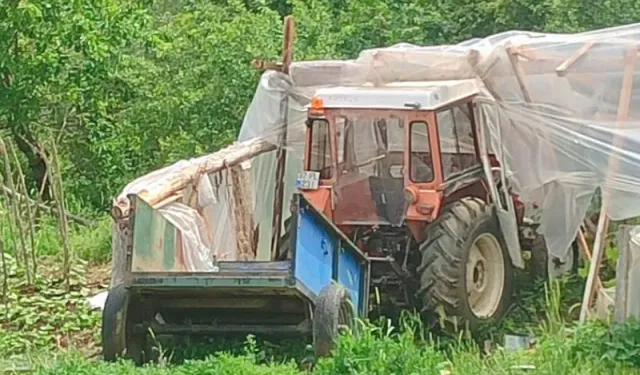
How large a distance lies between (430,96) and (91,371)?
344 centimetres

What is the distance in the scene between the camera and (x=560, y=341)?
7.18 metres

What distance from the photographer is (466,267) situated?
852 centimetres

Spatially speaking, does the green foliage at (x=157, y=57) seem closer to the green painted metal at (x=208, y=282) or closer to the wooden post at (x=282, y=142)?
the wooden post at (x=282, y=142)

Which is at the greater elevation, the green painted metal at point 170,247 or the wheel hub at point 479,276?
the green painted metal at point 170,247

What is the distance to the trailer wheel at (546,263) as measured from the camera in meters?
9.44

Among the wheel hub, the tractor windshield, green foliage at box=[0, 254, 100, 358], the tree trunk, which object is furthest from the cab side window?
the tree trunk

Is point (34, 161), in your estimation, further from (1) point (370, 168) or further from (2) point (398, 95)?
(2) point (398, 95)

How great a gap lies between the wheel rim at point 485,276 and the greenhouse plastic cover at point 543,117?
54cm

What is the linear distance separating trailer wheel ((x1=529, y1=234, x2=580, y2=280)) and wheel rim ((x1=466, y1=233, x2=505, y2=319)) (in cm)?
59

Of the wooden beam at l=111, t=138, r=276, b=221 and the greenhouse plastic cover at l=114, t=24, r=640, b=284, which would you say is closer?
the wooden beam at l=111, t=138, r=276, b=221

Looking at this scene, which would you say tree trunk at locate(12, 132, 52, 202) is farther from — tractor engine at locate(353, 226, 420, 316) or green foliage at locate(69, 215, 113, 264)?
tractor engine at locate(353, 226, 420, 316)

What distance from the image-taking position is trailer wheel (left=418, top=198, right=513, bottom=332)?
8352mm

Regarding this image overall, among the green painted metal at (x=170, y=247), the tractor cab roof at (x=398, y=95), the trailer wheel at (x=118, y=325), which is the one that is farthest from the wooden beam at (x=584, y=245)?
the trailer wheel at (x=118, y=325)

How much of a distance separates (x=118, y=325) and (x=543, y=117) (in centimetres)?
367
